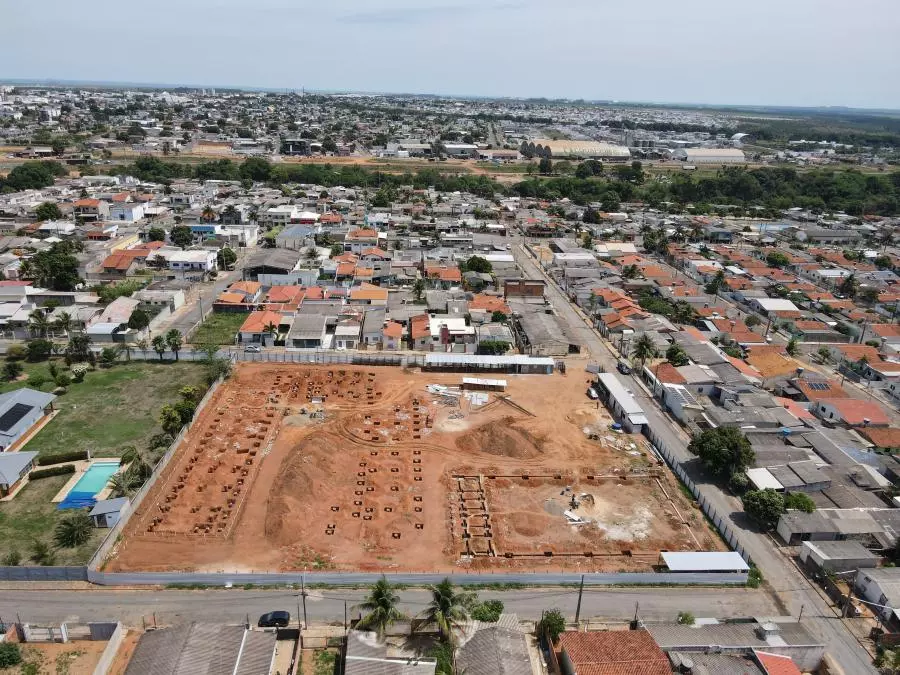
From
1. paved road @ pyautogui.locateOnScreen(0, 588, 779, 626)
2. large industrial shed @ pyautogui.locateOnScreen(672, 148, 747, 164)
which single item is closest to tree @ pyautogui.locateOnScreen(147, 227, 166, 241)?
paved road @ pyautogui.locateOnScreen(0, 588, 779, 626)

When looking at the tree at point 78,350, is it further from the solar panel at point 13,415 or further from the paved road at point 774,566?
the paved road at point 774,566

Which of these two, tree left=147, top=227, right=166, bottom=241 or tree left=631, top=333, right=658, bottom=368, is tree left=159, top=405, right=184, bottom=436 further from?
tree left=147, top=227, right=166, bottom=241

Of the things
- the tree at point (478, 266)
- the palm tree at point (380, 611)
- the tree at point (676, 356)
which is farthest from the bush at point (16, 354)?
the tree at point (676, 356)

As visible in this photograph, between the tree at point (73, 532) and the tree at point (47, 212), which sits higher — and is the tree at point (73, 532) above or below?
below

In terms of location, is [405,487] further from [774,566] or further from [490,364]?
[774,566]

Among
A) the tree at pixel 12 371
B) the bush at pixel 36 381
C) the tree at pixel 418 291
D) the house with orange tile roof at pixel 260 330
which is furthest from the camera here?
the tree at pixel 418 291

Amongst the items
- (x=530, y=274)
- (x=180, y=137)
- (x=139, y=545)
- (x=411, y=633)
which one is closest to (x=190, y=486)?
(x=139, y=545)

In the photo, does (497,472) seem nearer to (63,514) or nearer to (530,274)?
(63,514)
